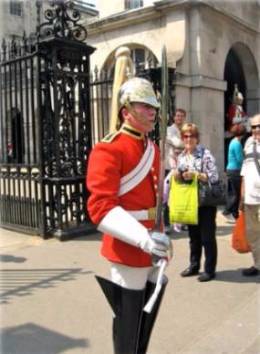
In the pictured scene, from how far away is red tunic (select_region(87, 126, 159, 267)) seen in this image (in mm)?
2527

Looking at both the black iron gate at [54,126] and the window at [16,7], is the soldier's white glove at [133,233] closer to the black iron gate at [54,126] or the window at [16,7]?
the black iron gate at [54,126]

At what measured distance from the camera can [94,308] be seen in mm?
4496

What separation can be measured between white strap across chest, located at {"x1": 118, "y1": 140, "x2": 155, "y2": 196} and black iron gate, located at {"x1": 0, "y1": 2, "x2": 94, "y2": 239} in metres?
4.58

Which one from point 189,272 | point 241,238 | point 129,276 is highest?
point 129,276

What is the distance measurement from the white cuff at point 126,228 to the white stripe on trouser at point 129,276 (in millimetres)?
300

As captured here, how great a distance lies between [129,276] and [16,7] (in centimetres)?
3651

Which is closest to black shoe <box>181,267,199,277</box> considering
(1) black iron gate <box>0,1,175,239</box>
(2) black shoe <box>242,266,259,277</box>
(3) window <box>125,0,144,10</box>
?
(2) black shoe <box>242,266,259,277</box>

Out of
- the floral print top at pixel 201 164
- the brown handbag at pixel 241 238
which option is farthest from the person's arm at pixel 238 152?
the floral print top at pixel 201 164

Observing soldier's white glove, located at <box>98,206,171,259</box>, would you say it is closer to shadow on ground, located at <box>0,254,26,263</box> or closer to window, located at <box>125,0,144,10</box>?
shadow on ground, located at <box>0,254,26,263</box>

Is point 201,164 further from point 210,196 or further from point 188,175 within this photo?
point 210,196

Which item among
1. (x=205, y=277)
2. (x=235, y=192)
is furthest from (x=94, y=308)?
(x=235, y=192)

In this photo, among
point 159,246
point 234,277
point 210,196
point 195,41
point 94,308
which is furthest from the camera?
point 195,41

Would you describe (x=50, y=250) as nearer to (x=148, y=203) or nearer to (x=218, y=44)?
(x=148, y=203)

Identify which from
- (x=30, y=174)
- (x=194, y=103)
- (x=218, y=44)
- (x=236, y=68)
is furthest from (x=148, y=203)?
(x=236, y=68)
